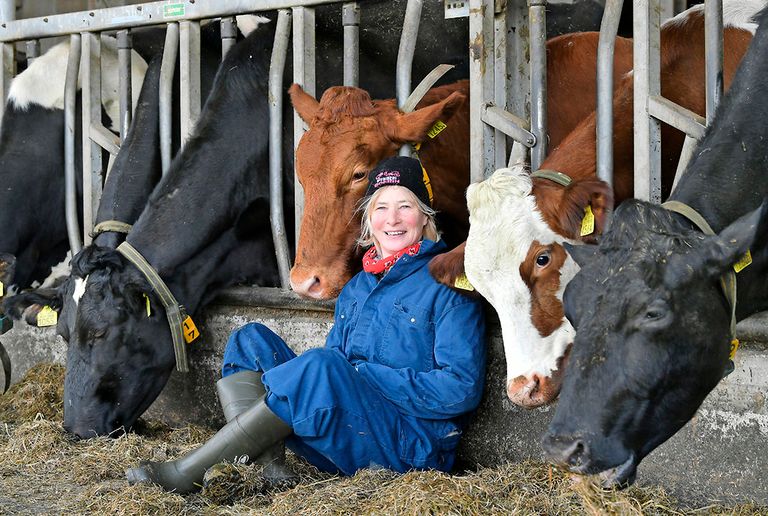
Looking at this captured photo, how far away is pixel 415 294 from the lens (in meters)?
3.83

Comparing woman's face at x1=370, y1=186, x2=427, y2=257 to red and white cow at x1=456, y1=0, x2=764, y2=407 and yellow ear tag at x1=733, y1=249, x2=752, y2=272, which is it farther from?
yellow ear tag at x1=733, y1=249, x2=752, y2=272

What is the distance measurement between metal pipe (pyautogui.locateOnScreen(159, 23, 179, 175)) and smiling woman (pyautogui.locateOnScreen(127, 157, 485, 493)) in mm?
1777

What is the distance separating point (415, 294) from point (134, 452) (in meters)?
1.56

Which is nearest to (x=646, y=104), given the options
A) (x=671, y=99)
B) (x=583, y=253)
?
(x=671, y=99)

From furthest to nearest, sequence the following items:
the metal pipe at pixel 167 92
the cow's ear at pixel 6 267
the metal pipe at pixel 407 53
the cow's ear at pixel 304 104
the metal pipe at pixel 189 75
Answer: the cow's ear at pixel 6 267, the metal pipe at pixel 167 92, the metal pipe at pixel 189 75, the cow's ear at pixel 304 104, the metal pipe at pixel 407 53

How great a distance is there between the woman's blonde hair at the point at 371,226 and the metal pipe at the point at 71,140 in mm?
2315

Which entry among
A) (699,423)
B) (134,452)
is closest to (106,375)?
(134,452)

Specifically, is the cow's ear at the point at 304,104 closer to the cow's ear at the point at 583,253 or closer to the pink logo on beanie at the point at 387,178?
the pink logo on beanie at the point at 387,178

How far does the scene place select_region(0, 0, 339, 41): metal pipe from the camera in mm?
5027

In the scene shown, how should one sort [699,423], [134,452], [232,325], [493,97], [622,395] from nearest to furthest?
[622,395] < [699,423] < [493,97] < [134,452] < [232,325]

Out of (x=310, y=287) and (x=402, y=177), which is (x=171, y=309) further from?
(x=402, y=177)

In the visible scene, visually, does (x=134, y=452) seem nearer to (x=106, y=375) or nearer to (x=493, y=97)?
(x=106, y=375)

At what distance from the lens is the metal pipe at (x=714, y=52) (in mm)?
3654

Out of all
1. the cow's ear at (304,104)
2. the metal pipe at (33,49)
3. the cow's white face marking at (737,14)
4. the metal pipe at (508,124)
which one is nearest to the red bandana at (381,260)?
the metal pipe at (508,124)
